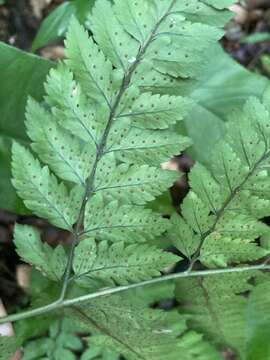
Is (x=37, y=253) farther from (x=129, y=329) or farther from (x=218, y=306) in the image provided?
(x=218, y=306)

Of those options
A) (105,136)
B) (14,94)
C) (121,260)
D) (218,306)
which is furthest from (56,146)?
(14,94)

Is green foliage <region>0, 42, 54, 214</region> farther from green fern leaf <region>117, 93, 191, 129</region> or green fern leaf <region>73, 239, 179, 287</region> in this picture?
green fern leaf <region>117, 93, 191, 129</region>

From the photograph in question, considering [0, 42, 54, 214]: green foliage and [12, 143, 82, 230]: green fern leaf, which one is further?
[0, 42, 54, 214]: green foliage

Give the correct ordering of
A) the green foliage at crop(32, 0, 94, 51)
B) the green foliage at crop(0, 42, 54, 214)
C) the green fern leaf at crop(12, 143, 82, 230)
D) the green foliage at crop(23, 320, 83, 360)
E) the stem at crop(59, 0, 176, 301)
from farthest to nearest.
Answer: the green foliage at crop(32, 0, 94, 51) < the green foliage at crop(23, 320, 83, 360) < the green foliage at crop(0, 42, 54, 214) < the green fern leaf at crop(12, 143, 82, 230) < the stem at crop(59, 0, 176, 301)

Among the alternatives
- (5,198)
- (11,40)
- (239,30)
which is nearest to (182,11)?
(5,198)

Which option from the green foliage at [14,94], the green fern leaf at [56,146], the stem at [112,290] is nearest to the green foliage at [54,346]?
the green foliage at [14,94]

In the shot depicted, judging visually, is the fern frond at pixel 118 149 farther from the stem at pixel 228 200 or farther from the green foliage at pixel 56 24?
the green foliage at pixel 56 24

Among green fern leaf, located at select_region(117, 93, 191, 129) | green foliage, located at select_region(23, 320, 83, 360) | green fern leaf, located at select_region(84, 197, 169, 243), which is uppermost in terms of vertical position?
green fern leaf, located at select_region(117, 93, 191, 129)

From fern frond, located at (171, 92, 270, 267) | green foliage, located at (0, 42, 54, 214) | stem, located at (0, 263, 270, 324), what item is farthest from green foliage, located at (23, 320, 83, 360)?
fern frond, located at (171, 92, 270, 267)
